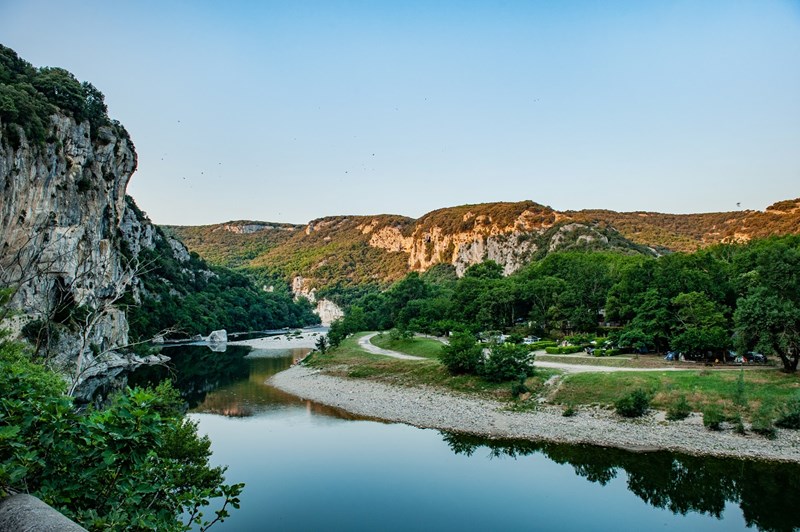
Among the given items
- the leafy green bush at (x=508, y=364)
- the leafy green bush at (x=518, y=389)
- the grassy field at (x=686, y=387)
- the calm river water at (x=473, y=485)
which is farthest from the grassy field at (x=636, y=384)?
the calm river water at (x=473, y=485)

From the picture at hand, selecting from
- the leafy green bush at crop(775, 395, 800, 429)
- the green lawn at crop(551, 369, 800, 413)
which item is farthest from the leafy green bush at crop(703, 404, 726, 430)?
the leafy green bush at crop(775, 395, 800, 429)

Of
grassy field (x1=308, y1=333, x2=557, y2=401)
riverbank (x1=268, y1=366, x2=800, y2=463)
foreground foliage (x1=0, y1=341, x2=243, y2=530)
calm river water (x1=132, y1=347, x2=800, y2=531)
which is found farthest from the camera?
grassy field (x1=308, y1=333, x2=557, y2=401)

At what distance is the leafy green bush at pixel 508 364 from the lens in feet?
118

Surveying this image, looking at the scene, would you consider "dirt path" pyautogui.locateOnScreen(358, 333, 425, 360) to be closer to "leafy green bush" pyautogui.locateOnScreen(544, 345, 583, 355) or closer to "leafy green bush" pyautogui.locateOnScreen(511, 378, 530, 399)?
"leafy green bush" pyautogui.locateOnScreen(544, 345, 583, 355)

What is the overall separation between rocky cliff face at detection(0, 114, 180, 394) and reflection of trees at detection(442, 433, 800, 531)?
2576 cm

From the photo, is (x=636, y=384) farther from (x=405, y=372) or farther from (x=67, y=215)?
(x=67, y=215)

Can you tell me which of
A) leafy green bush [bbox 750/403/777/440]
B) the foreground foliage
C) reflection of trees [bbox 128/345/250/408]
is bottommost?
reflection of trees [bbox 128/345/250/408]

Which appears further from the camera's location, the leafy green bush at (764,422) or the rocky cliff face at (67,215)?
the rocky cliff face at (67,215)

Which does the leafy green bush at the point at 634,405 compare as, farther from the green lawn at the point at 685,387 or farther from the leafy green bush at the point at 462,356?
the leafy green bush at the point at 462,356

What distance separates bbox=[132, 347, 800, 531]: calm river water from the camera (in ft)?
56.0

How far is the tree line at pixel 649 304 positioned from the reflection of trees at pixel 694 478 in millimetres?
11924

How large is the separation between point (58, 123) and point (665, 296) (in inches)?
2393

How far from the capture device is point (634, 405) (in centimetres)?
2797

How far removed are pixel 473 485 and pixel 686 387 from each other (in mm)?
16790
